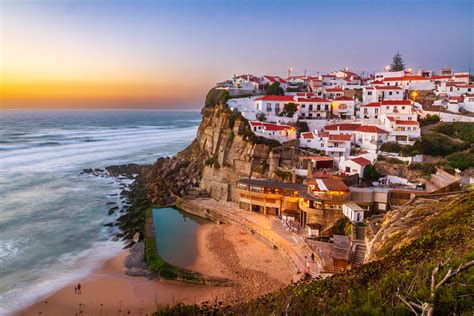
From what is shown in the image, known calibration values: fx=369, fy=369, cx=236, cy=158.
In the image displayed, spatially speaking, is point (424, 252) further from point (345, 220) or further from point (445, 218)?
point (345, 220)

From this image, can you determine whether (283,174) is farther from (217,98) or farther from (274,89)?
(274,89)

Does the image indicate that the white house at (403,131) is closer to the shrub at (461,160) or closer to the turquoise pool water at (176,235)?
the shrub at (461,160)

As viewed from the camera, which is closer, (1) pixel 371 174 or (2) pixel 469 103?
(1) pixel 371 174

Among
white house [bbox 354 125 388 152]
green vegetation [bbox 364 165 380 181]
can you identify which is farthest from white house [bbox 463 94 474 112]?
green vegetation [bbox 364 165 380 181]

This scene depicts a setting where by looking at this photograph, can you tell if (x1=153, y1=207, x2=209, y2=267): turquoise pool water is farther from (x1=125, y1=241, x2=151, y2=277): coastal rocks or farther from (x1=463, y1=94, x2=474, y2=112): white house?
(x1=463, y1=94, x2=474, y2=112): white house

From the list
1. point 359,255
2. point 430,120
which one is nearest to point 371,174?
point 359,255

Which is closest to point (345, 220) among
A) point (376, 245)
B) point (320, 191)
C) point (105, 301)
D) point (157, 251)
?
point (320, 191)

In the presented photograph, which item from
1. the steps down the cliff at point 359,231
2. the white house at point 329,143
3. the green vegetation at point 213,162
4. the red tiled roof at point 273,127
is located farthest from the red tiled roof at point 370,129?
the green vegetation at point 213,162
